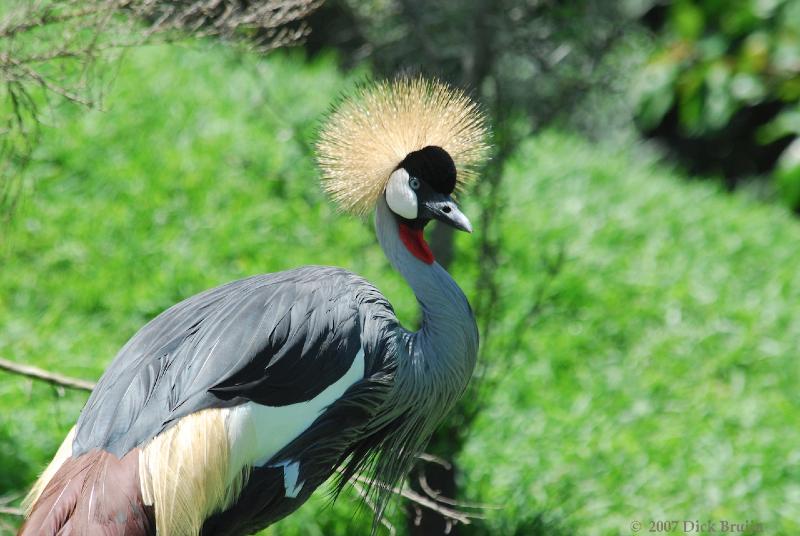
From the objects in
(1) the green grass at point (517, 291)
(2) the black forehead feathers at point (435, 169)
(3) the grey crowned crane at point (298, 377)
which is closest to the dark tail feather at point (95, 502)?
(3) the grey crowned crane at point (298, 377)

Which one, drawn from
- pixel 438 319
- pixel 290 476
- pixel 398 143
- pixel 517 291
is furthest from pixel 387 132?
pixel 517 291

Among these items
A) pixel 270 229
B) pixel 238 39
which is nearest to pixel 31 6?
pixel 238 39

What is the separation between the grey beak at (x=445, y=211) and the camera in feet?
7.21

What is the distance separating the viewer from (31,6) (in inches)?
87.4

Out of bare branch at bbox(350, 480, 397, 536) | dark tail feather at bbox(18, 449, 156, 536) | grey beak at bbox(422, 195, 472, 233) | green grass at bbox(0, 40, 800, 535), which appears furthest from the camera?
green grass at bbox(0, 40, 800, 535)

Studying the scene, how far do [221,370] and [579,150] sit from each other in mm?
3736

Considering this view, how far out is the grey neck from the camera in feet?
7.41

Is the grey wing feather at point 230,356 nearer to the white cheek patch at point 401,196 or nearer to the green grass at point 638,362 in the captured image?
the white cheek patch at point 401,196

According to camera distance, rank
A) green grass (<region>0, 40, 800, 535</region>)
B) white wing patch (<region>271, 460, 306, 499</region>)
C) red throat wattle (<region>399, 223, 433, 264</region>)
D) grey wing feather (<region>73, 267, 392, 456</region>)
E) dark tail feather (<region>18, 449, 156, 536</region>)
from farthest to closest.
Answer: green grass (<region>0, 40, 800, 535</region>)
red throat wattle (<region>399, 223, 433, 264</region>)
white wing patch (<region>271, 460, 306, 499</region>)
grey wing feather (<region>73, 267, 392, 456</region>)
dark tail feather (<region>18, 449, 156, 536</region>)

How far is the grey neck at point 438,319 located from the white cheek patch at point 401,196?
38 mm

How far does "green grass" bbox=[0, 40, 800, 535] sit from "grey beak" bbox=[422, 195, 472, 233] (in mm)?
685

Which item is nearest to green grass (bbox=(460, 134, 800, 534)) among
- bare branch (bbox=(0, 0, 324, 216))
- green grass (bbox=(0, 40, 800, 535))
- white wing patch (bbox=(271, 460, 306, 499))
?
green grass (bbox=(0, 40, 800, 535))

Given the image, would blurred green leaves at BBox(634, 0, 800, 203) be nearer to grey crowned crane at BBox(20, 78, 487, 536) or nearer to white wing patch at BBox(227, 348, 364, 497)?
grey crowned crane at BBox(20, 78, 487, 536)

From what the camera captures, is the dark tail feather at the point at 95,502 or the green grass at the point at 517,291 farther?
the green grass at the point at 517,291
